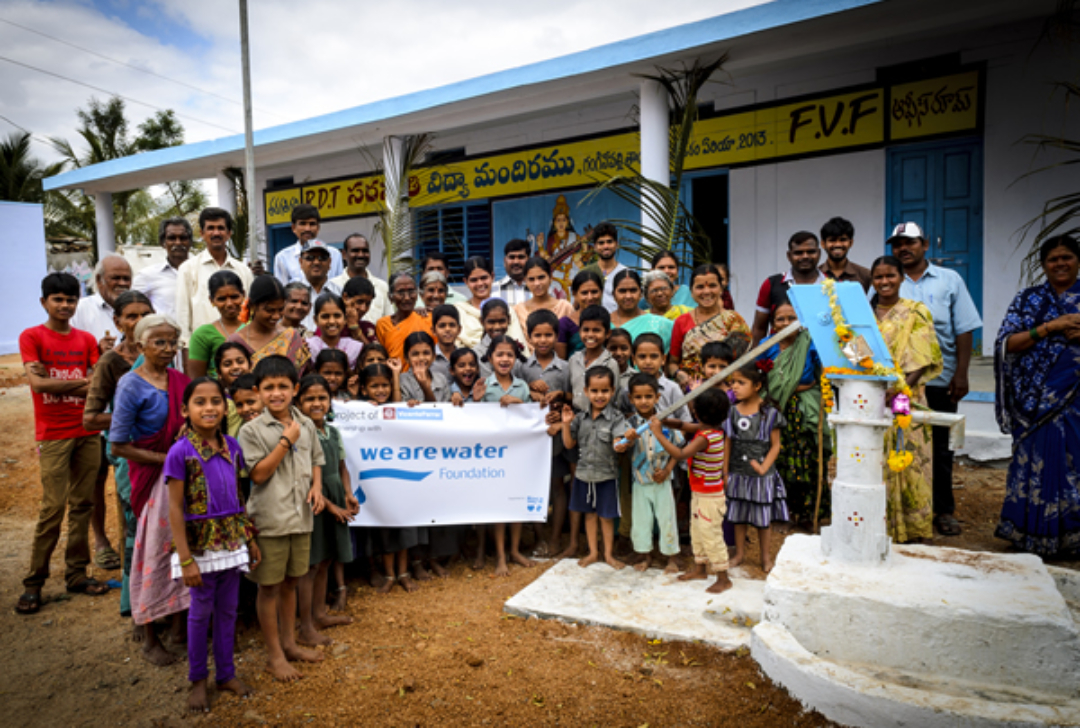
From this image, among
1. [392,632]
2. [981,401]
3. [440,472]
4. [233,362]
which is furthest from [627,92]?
[392,632]

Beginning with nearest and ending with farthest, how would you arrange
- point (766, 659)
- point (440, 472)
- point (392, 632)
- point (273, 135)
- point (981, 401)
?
point (766, 659)
point (392, 632)
point (440, 472)
point (981, 401)
point (273, 135)

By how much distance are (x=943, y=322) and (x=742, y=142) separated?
12.4 ft

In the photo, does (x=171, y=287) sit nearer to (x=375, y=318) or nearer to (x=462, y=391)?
(x=375, y=318)

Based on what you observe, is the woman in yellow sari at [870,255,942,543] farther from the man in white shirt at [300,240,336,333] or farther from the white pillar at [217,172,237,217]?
the white pillar at [217,172,237,217]

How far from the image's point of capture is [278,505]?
3.02 m

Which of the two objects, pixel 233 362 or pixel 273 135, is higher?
pixel 273 135

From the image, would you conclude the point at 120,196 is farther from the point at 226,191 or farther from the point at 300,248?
the point at 300,248

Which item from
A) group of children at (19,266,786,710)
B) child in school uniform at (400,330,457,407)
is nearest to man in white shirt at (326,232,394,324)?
group of children at (19,266,786,710)

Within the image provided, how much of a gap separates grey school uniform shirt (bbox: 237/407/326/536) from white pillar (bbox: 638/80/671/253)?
4.71 metres

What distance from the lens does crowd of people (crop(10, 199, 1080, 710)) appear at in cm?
304

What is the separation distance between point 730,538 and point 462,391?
184 centimetres

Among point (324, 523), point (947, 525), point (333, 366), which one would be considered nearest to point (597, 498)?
point (324, 523)

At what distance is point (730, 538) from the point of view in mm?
4102

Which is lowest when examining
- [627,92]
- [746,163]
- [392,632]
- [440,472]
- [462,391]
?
[392,632]
